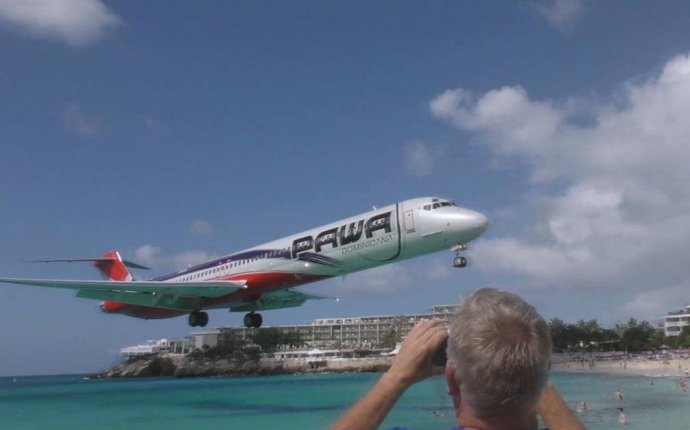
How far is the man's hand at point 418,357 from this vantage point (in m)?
2.51

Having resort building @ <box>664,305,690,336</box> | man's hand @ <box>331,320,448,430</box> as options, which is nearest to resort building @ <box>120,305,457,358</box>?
resort building @ <box>664,305,690,336</box>

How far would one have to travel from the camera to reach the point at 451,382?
7.97ft

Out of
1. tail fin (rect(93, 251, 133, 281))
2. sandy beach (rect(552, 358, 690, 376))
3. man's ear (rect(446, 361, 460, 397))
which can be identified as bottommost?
sandy beach (rect(552, 358, 690, 376))

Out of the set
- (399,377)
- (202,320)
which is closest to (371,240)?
(202,320)

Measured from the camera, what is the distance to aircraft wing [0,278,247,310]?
1232 inches

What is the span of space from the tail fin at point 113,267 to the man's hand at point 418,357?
46915 mm

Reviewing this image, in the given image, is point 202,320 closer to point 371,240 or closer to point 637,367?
point 371,240

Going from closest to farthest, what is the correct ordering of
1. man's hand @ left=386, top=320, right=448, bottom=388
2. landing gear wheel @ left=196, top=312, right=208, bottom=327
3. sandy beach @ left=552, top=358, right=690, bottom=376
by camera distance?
man's hand @ left=386, top=320, right=448, bottom=388
landing gear wheel @ left=196, top=312, right=208, bottom=327
sandy beach @ left=552, top=358, right=690, bottom=376

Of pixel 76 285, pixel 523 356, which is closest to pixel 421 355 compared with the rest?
pixel 523 356

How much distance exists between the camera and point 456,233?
25.2 m

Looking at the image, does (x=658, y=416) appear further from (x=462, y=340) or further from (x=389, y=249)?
(x=462, y=340)

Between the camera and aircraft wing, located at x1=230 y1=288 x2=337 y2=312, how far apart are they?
31259 mm

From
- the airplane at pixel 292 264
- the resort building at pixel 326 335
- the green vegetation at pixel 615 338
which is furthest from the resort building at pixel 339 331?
the airplane at pixel 292 264

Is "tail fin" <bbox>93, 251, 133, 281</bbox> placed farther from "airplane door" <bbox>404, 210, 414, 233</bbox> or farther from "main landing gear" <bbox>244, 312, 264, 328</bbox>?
"airplane door" <bbox>404, 210, 414, 233</bbox>
